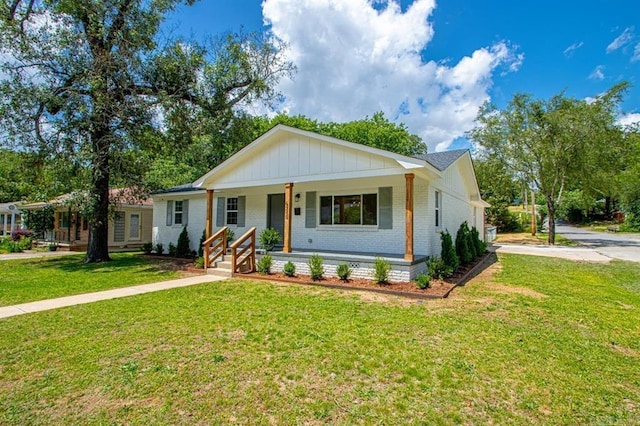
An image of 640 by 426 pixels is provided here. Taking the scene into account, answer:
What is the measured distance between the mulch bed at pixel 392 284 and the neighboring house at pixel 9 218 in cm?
2415

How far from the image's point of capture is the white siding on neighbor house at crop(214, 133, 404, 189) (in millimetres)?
8992

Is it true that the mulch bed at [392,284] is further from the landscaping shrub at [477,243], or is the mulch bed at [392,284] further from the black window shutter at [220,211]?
the black window shutter at [220,211]

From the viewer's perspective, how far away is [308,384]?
10.7 feet

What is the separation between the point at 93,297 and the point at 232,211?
24.2 ft

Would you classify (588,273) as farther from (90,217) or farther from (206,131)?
(90,217)

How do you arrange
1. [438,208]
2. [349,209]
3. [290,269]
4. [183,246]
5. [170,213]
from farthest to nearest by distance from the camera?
[170,213] < [183,246] < [349,209] < [438,208] < [290,269]

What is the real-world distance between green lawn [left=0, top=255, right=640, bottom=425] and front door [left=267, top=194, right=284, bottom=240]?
650 cm

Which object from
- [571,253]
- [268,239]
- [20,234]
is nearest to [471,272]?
[268,239]

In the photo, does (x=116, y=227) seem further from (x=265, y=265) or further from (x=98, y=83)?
(x=265, y=265)

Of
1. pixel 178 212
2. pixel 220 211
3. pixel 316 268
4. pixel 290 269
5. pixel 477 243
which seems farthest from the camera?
pixel 178 212

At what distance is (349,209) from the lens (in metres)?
11.2

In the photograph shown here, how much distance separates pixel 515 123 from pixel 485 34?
36.6 feet

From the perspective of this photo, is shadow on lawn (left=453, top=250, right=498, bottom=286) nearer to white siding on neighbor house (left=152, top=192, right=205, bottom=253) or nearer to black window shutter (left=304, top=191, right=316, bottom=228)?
black window shutter (left=304, top=191, right=316, bottom=228)

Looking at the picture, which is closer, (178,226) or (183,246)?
(183,246)
